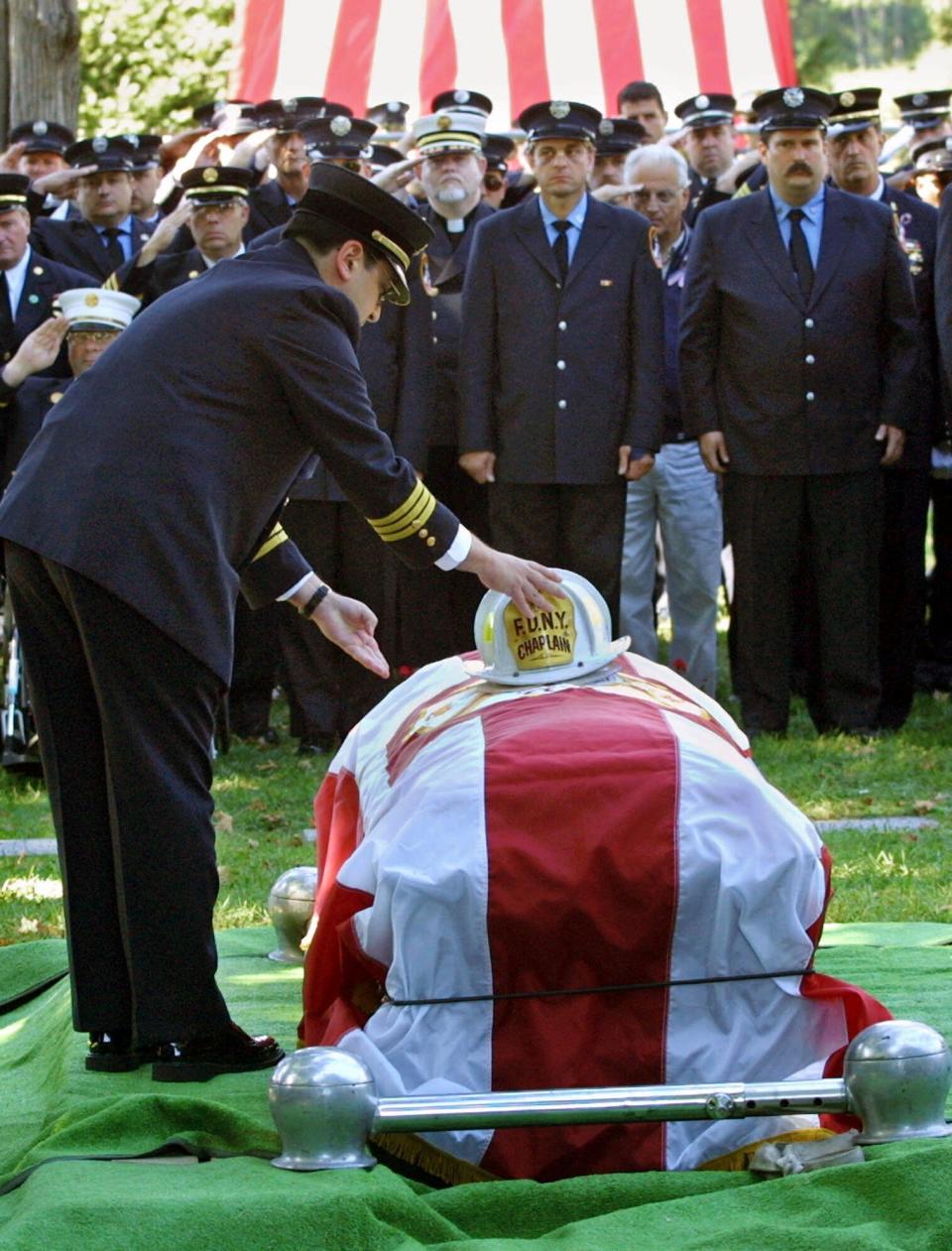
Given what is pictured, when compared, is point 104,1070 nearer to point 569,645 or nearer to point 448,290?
point 569,645

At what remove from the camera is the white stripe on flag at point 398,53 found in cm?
1584

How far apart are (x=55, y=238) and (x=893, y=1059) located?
315 inches

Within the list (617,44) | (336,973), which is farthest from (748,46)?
(336,973)

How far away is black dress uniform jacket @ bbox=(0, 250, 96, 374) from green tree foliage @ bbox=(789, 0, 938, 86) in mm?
31779

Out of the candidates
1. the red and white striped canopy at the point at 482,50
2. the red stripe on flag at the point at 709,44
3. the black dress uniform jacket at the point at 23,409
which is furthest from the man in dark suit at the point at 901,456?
the red stripe on flag at the point at 709,44

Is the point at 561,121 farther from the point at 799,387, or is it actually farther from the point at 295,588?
the point at 295,588

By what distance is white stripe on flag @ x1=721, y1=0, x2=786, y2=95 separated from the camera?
1622 cm

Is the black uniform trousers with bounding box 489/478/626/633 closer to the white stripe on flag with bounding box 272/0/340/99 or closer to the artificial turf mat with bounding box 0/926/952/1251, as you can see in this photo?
the artificial turf mat with bounding box 0/926/952/1251

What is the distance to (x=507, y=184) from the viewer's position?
11.7 meters

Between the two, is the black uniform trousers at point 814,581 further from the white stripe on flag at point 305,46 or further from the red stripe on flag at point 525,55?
the white stripe on flag at point 305,46

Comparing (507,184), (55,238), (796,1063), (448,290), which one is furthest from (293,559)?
(507,184)

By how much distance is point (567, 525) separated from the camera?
9367mm

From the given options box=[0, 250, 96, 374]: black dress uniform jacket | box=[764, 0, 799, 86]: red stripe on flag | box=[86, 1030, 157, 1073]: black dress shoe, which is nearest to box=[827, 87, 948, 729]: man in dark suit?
box=[0, 250, 96, 374]: black dress uniform jacket

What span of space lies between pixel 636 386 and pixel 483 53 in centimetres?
750
